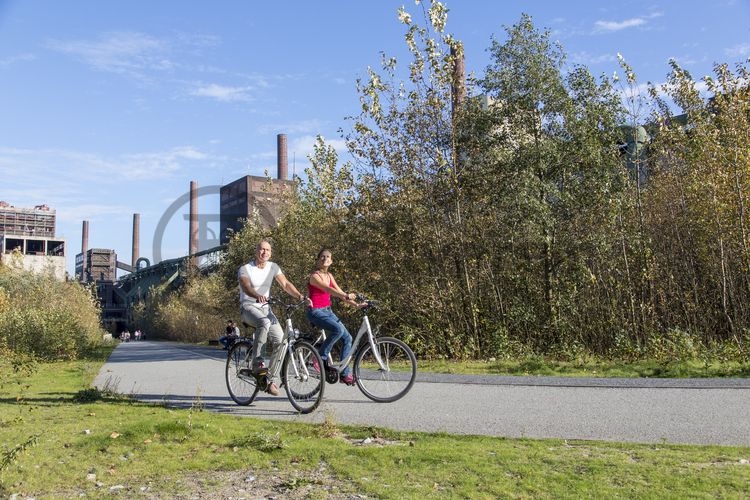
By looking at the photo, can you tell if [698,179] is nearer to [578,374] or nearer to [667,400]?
[578,374]

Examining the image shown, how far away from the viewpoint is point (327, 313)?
8211mm

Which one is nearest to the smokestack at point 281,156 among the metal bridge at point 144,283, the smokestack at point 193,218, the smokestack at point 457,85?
the metal bridge at point 144,283

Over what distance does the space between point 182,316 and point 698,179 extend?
45877mm

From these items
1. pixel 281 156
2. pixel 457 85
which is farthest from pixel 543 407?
pixel 281 156

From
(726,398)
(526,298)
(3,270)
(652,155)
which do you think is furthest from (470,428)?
(3,270)

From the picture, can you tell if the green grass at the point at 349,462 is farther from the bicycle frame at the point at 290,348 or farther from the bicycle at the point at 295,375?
the bicycle frame at the point at 290,348

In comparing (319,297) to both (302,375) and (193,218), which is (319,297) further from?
(193,218)

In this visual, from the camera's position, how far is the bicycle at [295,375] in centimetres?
762

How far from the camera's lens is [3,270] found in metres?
47.4

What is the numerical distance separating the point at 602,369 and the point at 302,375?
5.92 metres

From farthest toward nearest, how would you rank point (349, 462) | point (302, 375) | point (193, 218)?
point (193, 218) → point (302, 375) → point (349, 462)

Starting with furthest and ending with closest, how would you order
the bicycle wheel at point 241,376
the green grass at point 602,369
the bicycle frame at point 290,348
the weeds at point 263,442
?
the green grass at point 602,369
the bicycle wheel at point 241,376
the bicycle frame at point 290,348
the weeds at point 263,442

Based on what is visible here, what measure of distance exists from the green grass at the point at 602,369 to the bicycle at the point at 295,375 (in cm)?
445

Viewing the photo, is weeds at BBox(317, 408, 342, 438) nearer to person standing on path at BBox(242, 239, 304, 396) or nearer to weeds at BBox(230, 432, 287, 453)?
weeds at BBox(230, 432, 287, 453)
